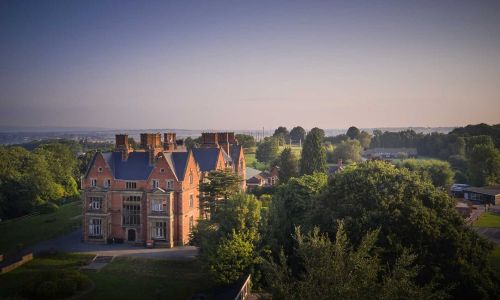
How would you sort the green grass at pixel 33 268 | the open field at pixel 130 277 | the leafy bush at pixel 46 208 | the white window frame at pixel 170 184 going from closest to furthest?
1. the open field at pixel 130 277
2. the green grass at pixel 33 268
3. the white window frame at pixel 170 184
4. the leafy bush at pixel 46 208

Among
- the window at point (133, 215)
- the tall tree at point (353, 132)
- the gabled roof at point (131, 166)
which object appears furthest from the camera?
the tall tree at point (353, 132)

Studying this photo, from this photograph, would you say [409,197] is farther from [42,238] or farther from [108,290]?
[42,238]

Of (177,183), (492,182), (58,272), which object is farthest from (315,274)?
(492,182)

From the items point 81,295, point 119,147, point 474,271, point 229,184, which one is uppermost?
point 119,147

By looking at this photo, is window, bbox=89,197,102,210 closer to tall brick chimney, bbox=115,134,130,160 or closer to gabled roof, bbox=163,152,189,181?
tall brick chimney, bbox=115,134,130,160

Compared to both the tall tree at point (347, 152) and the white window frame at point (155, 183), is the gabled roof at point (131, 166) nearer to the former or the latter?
the white window frame at point (155, 183)

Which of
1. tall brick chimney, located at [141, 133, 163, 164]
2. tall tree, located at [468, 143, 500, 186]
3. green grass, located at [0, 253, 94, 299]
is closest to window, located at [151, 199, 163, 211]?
tall brick chimney, located at [141, 133, 163, 164]

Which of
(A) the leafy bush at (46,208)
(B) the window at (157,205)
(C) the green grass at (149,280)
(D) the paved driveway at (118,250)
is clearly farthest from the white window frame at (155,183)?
(A) the leafy bush at (46,208)
